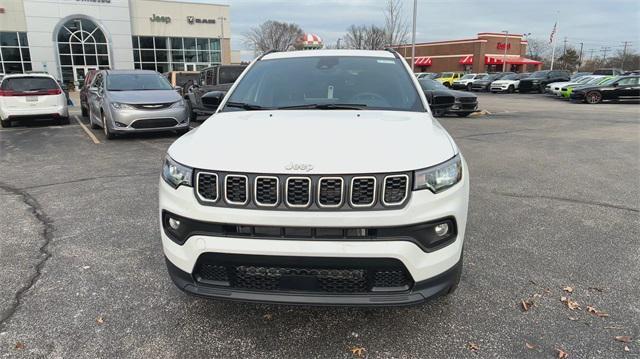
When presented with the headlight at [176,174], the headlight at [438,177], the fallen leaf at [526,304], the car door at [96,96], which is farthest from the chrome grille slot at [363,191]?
the car door at [96,96]

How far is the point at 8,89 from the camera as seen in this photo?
12469mm

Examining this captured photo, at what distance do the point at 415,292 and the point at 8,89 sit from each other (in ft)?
45.4

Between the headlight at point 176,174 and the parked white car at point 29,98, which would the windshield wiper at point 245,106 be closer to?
the headlight at point 176,174

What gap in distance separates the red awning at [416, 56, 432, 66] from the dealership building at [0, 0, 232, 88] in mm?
39261

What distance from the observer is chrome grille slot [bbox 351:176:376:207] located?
2.40m

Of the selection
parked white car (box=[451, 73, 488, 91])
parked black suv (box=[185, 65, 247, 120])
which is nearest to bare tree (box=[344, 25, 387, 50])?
parked white car (box=[451, 73, 488, 91])

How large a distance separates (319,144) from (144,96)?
30.2 ft

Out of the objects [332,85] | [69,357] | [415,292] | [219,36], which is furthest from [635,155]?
[219,36]

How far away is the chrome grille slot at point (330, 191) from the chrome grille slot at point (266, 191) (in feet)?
0.77

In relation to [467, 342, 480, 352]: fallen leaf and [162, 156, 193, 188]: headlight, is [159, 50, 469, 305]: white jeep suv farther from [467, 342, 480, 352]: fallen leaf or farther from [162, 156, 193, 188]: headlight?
[467, 342, 480, 352]: fallen leaf

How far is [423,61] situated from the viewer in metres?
76.6

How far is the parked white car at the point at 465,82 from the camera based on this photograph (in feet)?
137

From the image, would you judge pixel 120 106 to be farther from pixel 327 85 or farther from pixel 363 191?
pixel 363 191

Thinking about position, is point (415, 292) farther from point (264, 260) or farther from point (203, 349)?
point (203, 349)
